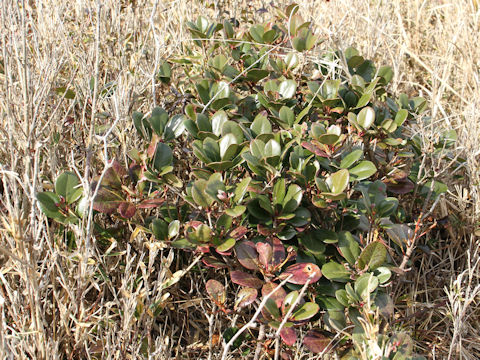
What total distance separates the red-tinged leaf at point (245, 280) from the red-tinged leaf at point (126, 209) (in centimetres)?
30

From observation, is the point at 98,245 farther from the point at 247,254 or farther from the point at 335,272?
the point at 335,272

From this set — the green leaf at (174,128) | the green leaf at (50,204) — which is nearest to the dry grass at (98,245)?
the green leaf at (50,204)

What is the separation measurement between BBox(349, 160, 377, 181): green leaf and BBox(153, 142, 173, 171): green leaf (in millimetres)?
499

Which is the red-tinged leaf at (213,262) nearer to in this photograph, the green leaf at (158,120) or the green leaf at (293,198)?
the green leaf at (293,198)

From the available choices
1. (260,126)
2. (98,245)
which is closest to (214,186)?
(260,126)

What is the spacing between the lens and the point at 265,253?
120 centimetres

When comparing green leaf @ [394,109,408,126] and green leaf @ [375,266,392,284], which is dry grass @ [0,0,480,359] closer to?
green leaf @ [394,109,408,126]

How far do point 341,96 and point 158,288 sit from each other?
83 centimetres

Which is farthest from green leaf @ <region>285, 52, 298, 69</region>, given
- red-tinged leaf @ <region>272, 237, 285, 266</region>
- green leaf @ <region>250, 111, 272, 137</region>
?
red-tinged leaf @ <region>272, 237, 285, 266</region>

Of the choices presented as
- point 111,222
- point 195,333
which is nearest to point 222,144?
point 111,222

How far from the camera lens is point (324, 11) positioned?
9.38 ft

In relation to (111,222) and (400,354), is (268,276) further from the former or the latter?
(111,222)

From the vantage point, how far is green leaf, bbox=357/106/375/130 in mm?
1408

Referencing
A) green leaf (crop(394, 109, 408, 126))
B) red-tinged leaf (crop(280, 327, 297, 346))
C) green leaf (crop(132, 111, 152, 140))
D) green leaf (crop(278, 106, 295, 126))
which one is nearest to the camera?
red-tinged leaf (crop(280, 327, 297, 346))
